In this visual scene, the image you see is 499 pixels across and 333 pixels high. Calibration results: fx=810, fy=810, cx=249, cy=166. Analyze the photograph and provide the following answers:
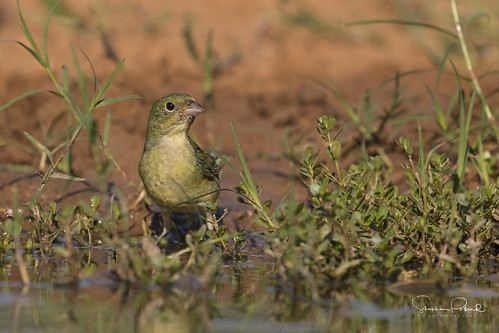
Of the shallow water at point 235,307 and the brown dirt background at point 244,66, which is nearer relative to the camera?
the shallow water at point 235,307

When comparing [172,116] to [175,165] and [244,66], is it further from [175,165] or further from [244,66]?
[244,66]

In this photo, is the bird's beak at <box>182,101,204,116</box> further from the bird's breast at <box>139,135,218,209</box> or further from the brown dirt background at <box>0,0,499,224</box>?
the brown dirt background at <box>0,0,499,224</box>

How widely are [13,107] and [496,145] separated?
16.3 feet

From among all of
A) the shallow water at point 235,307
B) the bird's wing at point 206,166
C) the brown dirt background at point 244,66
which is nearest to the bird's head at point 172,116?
the bird's wing at point 206,166

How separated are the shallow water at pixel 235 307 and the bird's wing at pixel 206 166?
1425mm

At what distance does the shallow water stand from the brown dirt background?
245 cm

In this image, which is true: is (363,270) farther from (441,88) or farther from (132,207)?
(441,88)

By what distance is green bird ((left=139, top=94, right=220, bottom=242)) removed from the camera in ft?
18.8

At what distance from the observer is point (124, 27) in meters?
11.3

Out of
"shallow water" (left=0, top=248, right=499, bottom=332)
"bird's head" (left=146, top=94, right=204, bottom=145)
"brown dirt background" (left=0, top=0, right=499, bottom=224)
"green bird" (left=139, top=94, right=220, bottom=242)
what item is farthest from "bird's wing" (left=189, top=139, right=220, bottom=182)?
"shallow water" (left=0, top=248, right=499, bottom=332)

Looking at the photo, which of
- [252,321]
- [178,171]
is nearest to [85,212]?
[178,171]

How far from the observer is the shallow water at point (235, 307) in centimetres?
357

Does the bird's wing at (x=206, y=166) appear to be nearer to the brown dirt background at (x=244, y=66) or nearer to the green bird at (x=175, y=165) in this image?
the green bird at (x=175, y=165)

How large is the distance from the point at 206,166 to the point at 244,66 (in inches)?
175
